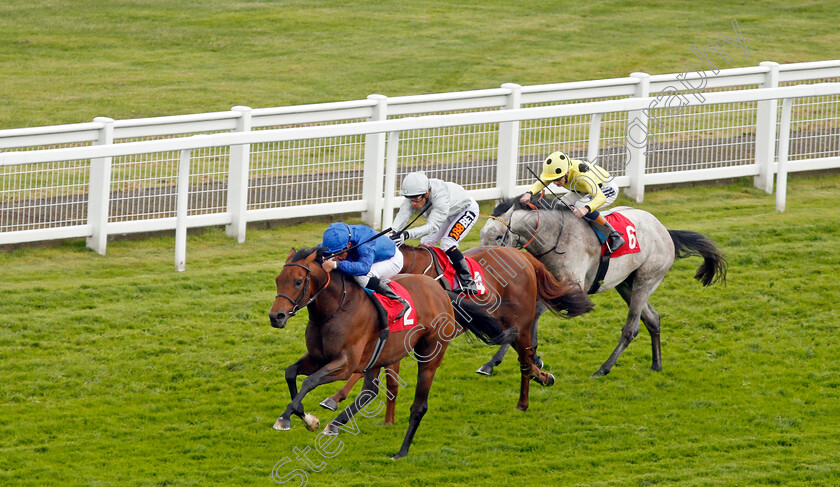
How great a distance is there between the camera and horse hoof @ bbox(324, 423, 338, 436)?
286 inches

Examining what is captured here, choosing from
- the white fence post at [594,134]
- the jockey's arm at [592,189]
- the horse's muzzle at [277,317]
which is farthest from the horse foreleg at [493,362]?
the white fence post at [594,134]

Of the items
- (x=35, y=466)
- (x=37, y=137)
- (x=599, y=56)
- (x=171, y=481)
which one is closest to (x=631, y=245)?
(x=171, y=481)

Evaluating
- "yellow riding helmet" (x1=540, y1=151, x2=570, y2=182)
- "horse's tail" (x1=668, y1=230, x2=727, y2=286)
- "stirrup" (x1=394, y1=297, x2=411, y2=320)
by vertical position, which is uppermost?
A: "yellow riding helmet" (x1=540, y1=151, x2=570, y2=182)

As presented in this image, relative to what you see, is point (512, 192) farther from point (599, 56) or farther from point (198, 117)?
point (599, 56)

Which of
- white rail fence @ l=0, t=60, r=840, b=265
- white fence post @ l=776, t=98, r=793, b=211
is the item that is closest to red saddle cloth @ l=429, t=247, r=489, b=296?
white rail fence @ l=0, t=60, r=840, b=265

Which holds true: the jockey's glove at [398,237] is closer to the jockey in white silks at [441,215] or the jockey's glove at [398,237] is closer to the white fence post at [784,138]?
the jockey in white silks at [441,215]

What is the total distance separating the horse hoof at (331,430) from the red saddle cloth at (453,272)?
114 centimetres

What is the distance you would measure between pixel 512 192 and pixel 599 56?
24.4ft

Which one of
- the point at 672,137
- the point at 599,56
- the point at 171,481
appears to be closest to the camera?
the point at 171,481

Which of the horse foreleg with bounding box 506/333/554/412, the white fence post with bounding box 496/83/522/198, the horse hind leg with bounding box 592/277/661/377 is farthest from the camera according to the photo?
the white fence post with bounding box 496/83/522/198

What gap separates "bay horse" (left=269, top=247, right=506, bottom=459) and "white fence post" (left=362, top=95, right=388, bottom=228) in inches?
128

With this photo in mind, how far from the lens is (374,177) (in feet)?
35.4

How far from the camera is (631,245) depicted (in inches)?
334

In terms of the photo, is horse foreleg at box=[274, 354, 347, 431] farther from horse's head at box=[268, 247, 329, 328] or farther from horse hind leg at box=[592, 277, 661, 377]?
horse hind leg at box=[592, 277, 661, 377]
